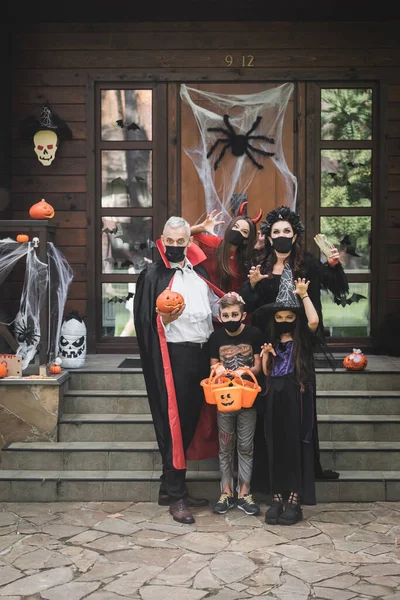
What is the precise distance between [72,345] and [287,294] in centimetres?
248

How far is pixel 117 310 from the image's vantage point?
8703 millimetres

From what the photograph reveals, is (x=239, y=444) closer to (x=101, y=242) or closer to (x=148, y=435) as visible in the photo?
(x=148, y=435)

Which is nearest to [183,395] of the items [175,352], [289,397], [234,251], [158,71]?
[175,352]

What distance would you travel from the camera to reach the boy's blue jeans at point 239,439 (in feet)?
19.5

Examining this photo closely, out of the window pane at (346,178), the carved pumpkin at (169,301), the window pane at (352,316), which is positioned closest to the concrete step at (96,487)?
the carved pumpkin at (169,301)

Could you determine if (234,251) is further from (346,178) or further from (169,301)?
(346,178)

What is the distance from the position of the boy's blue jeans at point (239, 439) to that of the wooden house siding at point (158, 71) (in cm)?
304

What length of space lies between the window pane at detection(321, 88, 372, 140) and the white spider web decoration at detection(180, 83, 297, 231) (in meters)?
0.44

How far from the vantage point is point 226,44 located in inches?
334

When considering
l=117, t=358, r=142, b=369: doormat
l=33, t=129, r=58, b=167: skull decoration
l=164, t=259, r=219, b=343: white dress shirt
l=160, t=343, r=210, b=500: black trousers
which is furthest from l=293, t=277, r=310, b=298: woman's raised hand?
l=33, t=129, r=58, b=167: skull decoration

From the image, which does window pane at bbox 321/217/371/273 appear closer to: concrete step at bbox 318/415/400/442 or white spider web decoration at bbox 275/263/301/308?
concrete step at bbox 318/415/400/442

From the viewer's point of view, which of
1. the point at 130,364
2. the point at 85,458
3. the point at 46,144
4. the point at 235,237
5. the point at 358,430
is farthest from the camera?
the point at 46,144

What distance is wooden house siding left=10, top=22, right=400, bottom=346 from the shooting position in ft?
27.8

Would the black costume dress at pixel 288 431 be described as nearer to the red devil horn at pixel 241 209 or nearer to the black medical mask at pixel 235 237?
the black medical mask at pixel 235 237
